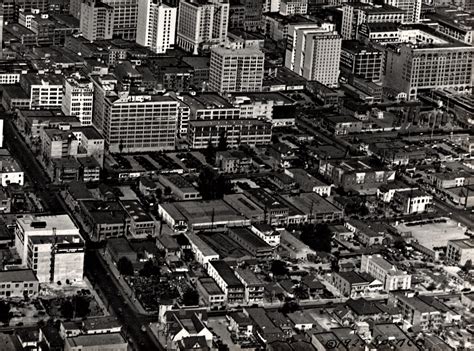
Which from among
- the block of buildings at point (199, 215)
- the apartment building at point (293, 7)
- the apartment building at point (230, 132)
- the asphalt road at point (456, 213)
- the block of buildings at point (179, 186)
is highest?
the apartment building at point (293, 7)

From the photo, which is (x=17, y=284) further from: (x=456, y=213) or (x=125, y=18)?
(x=125, y=18)

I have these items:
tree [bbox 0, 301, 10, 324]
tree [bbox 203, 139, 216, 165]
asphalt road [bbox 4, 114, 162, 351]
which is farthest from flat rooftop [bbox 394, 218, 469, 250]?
tree [bbox 0, 301, 10, 324]

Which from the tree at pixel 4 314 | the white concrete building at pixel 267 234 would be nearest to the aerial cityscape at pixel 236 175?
the white concrete building at pixel 267 234

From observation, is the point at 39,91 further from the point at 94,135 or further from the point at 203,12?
the point at 203,12

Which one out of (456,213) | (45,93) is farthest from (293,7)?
(456,213)

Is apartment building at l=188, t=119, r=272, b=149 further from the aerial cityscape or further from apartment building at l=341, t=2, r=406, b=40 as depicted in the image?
apartment building at l=341, t=2, r=406, b=40

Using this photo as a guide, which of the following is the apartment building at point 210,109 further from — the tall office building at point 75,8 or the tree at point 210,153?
the tall office building at point 75,8

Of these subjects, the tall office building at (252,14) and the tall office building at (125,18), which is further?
the tall office building at (252,14)
